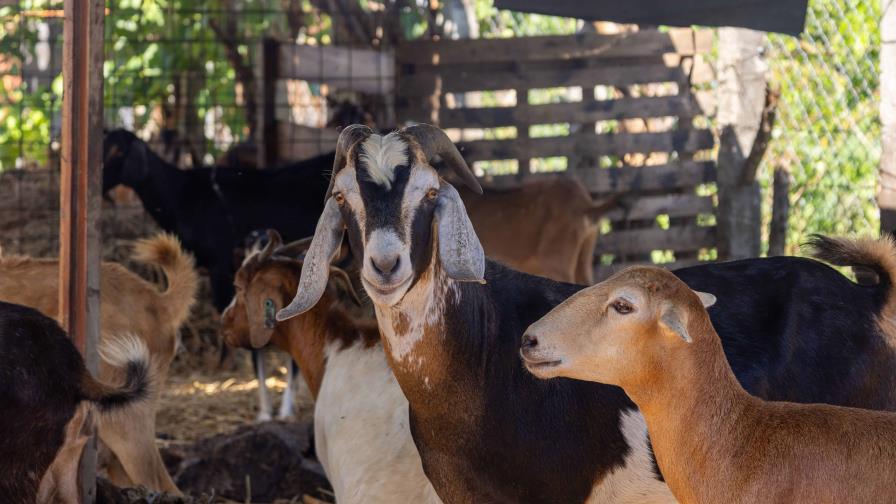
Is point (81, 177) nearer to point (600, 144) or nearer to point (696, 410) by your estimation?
point (696, 410)

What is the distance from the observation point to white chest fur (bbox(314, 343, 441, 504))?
4.44 meters

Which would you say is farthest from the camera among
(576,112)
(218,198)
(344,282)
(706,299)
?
(576,112)

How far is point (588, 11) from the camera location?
6.15m

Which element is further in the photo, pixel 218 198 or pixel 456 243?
pixel 218 198

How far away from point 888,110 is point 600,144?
3.73m

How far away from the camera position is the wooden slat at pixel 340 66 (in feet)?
30.4

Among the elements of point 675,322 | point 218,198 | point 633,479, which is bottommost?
point 633,479

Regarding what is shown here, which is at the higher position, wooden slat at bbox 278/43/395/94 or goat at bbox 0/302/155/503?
wooden slat at bbox 278/43/395/94

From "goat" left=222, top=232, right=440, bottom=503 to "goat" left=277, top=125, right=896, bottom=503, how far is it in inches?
21.6

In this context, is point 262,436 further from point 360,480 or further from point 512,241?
point 512,241

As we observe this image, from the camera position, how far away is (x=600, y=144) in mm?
9156

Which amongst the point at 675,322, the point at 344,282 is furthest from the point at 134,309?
the point at 675,322

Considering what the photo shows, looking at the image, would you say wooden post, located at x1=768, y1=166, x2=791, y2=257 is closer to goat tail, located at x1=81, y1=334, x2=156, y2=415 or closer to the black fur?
the black fur

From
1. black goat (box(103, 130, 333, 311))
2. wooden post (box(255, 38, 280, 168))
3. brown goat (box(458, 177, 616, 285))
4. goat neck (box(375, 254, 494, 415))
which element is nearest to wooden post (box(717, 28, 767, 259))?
brown goat (box(458, 177, 616, 285))
